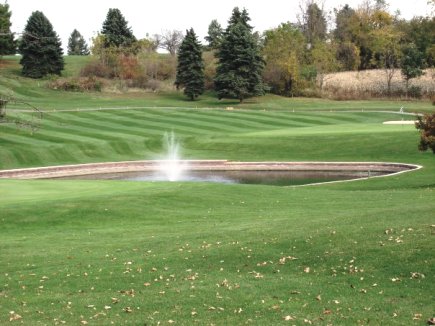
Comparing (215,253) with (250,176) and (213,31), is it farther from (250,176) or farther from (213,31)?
(213,31)

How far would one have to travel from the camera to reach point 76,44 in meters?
144

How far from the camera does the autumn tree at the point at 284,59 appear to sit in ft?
253

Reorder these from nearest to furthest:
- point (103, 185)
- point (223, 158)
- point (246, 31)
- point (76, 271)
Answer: point (76, 271) → point (103, 185) → point (223, 158) → point (246, 31)

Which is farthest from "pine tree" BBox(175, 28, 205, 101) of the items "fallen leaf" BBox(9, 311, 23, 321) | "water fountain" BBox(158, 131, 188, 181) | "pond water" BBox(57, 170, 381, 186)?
"fallen leaf" BBox(9, 311, 23, 321)

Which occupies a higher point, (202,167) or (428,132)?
(428,132)

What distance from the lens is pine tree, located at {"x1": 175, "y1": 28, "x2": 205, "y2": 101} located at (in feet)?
244

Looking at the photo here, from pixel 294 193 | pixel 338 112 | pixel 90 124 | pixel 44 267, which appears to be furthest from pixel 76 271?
pixel 338 112

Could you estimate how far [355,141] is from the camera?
146 feet

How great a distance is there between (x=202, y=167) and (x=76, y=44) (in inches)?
4344

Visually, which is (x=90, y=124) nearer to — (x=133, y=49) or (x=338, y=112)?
(x=338, y=112)

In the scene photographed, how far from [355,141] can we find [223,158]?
9414 millimetres

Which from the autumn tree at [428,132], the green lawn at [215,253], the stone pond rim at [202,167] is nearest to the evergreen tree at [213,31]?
the stone pond rim at [202,167]

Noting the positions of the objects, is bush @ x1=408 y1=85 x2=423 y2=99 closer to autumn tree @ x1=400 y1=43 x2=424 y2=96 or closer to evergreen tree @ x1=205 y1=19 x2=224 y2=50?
autumn tree @ x1=400 y1=43 x2=424 y2=96

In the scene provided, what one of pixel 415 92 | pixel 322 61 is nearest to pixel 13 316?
pixel 415 92
